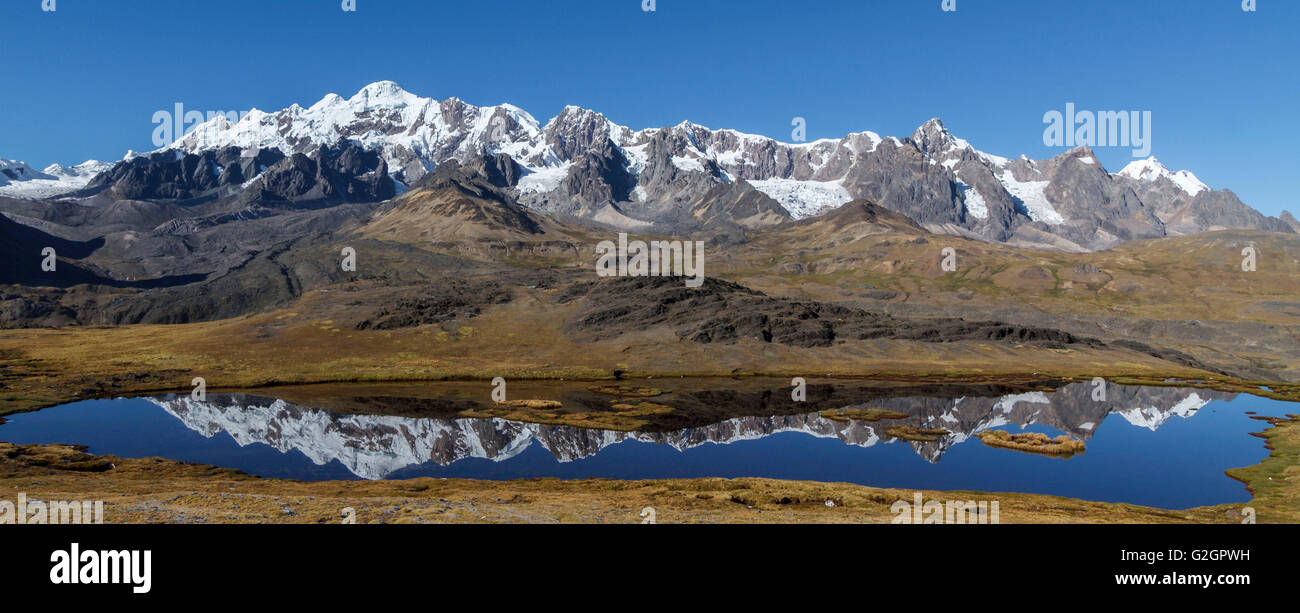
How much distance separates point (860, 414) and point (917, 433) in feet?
48.1

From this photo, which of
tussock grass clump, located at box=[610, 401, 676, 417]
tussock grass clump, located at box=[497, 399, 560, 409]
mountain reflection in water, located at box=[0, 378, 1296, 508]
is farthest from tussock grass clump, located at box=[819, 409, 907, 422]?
tussock grass clump, located at box=[497, 399, 560, 409]

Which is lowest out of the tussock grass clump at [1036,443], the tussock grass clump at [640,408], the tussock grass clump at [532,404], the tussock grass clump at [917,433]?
the tussock grass clump at [1036,443]

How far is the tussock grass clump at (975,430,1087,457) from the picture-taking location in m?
92.5

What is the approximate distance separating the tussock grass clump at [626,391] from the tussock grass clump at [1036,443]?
58585 mm

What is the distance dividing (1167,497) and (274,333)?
19041cm

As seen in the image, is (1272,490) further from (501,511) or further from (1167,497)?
(501,511)

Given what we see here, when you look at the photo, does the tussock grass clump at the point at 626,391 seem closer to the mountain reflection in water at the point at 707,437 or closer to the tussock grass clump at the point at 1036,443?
the mountain reflection in water at the point at 707,437

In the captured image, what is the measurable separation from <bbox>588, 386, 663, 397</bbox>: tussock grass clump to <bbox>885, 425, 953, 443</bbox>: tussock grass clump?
46.3 meters

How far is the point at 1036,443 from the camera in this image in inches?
3762

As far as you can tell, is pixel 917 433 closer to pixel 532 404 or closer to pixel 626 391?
pixel 626 391

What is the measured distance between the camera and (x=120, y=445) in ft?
291

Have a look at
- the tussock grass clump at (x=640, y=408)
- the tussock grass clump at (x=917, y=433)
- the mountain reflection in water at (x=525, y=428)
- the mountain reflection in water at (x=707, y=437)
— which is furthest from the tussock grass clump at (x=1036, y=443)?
the tussock grass clump at (x=640, y=408)

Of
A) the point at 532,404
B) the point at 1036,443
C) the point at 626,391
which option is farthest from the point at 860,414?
the point at 532,404

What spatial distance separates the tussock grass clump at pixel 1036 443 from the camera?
92.5 m
